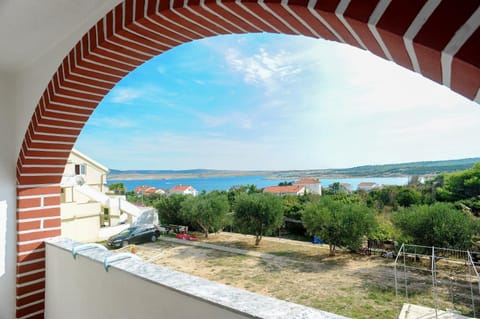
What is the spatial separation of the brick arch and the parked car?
7101 millimetres

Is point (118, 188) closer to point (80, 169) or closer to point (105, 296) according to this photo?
point (80, 169)

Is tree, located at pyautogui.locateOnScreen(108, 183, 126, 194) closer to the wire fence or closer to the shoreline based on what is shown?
the shoreline

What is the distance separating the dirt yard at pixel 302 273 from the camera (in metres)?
4.93

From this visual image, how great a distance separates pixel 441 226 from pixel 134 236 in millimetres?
7710

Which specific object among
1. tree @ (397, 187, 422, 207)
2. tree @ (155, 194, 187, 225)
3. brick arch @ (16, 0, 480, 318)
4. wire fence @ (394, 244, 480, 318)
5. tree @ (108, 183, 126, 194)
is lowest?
wire fence @ (394, 244, 480, 318)

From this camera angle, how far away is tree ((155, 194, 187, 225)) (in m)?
9.95

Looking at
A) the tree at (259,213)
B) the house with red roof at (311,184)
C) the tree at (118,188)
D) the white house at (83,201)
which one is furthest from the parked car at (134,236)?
the house with red roof at (311,184)

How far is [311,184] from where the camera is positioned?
10727 millimetres

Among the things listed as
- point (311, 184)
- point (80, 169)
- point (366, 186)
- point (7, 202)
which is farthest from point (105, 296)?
point (311, 184)

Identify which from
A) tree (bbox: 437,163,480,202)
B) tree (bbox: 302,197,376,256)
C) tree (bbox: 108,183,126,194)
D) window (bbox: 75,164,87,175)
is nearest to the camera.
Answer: tree (bbox: 437,163,480,202)

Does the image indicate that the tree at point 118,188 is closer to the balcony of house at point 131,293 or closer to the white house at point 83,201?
the white house at point 83,201

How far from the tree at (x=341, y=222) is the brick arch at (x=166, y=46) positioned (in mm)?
6520

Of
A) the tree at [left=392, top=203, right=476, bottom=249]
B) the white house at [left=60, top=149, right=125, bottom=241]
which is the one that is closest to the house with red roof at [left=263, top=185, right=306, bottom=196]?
the tree at [left=392, top=203, right=476, bottom=249]

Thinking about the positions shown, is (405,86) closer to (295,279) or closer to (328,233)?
(328,233)
